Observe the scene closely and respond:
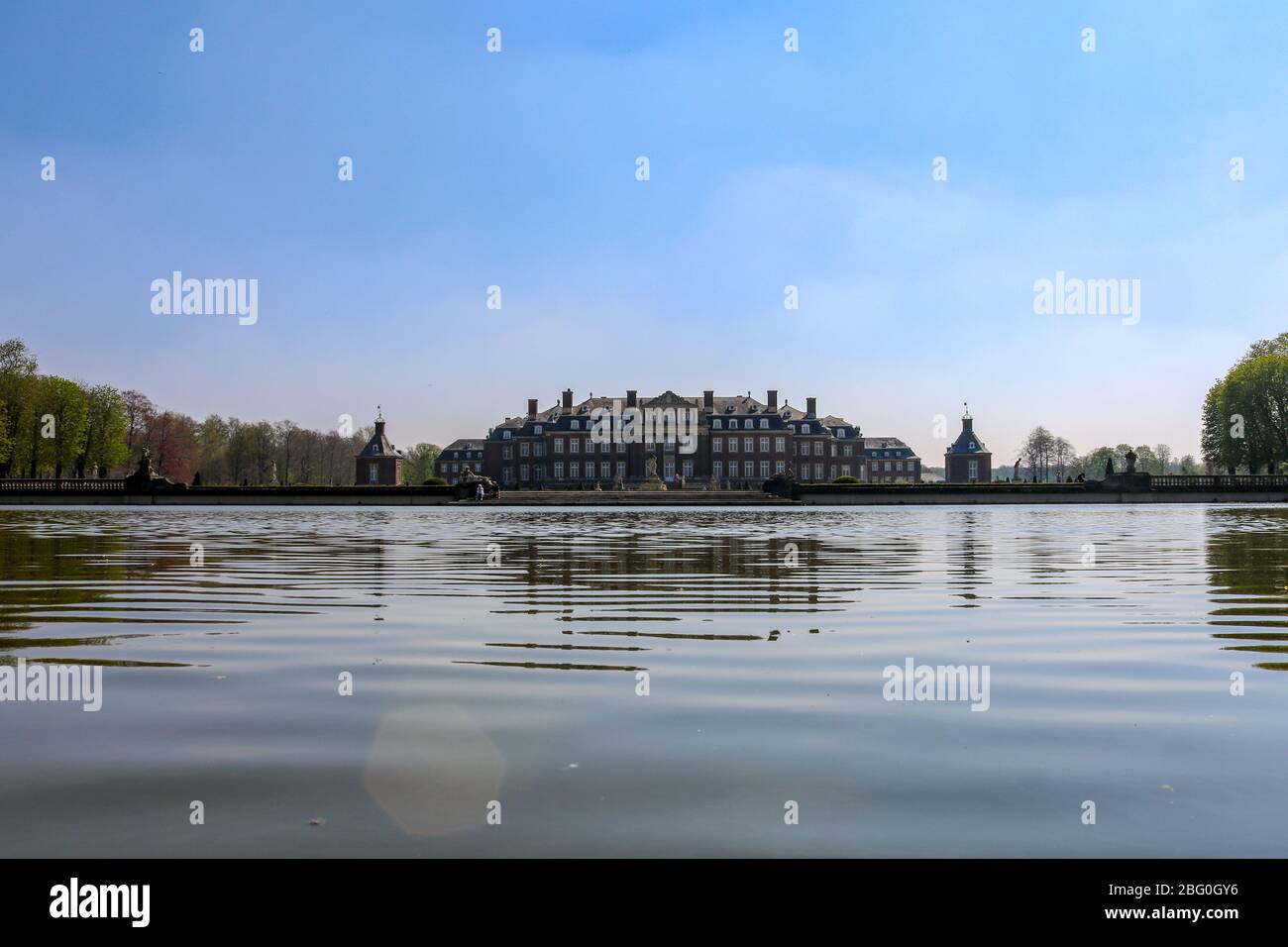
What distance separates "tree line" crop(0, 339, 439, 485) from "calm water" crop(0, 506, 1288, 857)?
2970 inches

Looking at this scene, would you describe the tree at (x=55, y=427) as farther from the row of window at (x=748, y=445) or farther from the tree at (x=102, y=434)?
the row of window at (x=748, y=445)

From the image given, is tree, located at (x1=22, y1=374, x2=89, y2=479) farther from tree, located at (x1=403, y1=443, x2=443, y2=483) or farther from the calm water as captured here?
the calm water

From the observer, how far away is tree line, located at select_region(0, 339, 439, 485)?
77.8 m

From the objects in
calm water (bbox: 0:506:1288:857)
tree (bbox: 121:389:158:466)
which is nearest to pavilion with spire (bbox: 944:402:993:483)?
tree (bbox: 121:389:158:466)

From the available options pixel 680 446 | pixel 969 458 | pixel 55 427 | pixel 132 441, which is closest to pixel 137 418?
pixel 132 441

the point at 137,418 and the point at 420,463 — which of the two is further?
the point at 420,463

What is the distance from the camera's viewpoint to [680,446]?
119 meters

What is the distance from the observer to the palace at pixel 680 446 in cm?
11781

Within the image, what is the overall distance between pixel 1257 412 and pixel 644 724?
8301 cm

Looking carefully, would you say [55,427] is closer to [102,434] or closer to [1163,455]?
[102,434]
